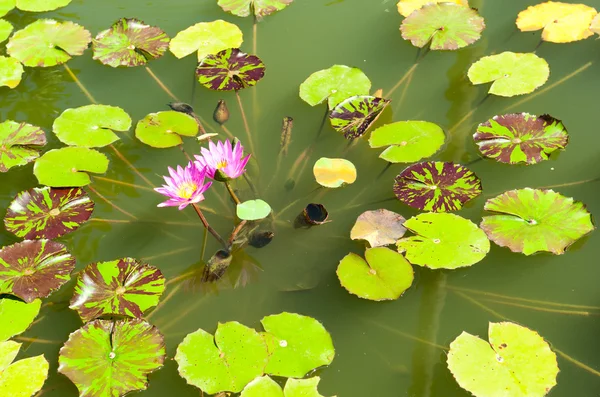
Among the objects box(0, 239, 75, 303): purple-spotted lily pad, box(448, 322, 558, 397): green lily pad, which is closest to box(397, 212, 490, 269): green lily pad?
box(448, 322, 558, 397): green lily pad

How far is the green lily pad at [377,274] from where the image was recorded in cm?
214

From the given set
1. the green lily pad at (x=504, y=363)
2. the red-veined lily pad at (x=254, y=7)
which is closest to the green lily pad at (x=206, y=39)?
the red-veined lily pad at (x=254, y=7)

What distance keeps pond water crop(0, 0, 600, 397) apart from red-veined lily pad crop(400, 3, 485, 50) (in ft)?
0.25

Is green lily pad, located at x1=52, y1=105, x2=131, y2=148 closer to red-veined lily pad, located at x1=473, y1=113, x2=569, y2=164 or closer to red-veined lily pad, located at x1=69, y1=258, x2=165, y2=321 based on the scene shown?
red-veined lily pad, located at x1=69, y1=258, x2=165, y2=321

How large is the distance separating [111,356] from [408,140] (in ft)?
5.52

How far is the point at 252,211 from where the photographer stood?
7.04 feet

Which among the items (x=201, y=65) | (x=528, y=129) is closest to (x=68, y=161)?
(x=201, y=65)

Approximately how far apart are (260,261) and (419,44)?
1.68m

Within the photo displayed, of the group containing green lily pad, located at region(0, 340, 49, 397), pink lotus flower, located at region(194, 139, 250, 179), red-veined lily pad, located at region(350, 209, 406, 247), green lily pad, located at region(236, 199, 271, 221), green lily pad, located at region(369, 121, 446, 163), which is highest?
pink lotus flower, located at region(194, 139, 250, 179)

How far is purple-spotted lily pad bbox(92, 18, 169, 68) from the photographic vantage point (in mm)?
3188

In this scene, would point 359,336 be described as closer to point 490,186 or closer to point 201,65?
point 490,186

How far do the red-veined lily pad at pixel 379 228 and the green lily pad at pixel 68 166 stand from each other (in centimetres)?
135

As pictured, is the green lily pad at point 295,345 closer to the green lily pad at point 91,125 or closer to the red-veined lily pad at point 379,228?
the red-veined lily pad at point 379,228

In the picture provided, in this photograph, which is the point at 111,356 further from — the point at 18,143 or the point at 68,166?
the point at 18,143
